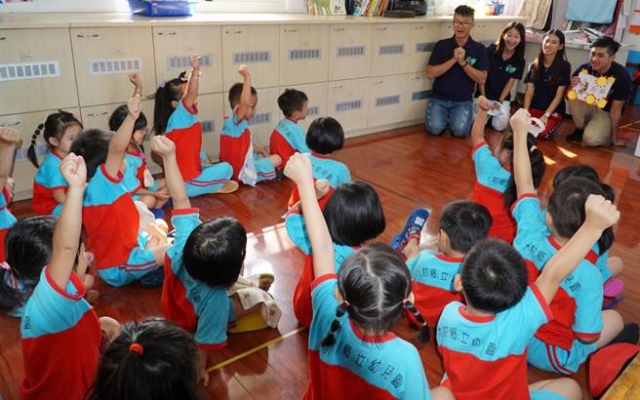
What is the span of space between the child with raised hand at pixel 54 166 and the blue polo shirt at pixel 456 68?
337 centimetres

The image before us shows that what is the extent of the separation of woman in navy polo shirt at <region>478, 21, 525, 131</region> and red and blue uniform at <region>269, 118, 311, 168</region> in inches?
88.5

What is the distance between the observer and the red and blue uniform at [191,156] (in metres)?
3.22

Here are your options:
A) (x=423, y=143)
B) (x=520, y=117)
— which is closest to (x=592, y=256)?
(x=520, y=117)

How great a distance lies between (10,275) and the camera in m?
1.97

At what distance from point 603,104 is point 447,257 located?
346cm

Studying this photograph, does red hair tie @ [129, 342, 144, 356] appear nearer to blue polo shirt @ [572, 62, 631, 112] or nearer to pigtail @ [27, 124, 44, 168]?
pigtail @ [27, 124, 44, 168]

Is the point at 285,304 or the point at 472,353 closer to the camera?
the point at 472,353

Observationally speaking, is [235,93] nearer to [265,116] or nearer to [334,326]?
[265,116]

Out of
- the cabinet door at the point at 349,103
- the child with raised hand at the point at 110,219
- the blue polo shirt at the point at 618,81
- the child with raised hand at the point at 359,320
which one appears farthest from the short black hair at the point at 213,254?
the blue polo shirt at the point at 618,81

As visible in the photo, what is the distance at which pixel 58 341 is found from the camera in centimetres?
146

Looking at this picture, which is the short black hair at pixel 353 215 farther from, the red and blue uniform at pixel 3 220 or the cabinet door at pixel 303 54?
the cabinet door at pixel 303 54

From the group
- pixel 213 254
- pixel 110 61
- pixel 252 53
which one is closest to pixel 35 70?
pixel 110 61

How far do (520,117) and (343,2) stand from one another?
318 cm

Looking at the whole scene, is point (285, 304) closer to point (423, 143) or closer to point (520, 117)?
point (520, 117)
